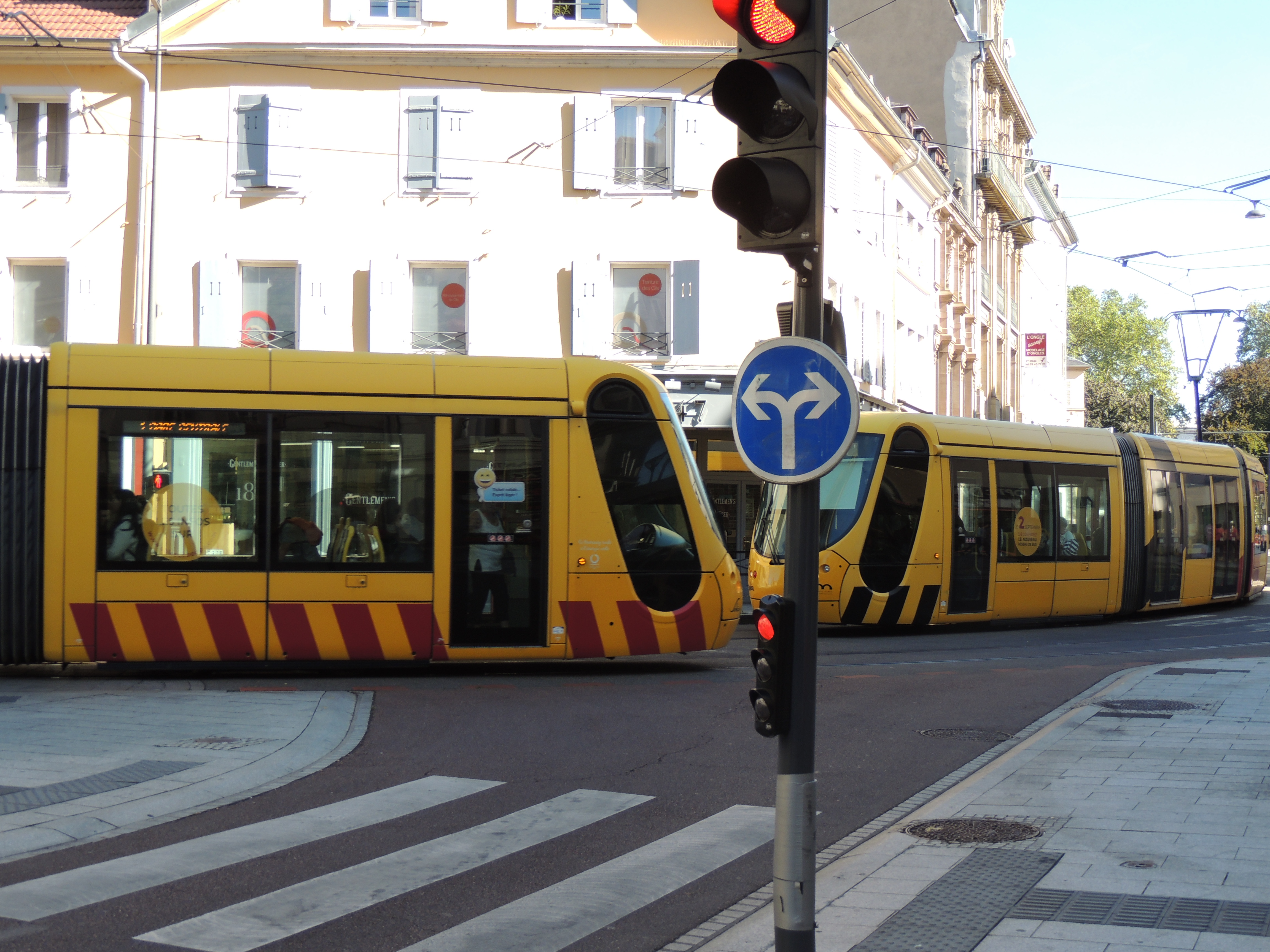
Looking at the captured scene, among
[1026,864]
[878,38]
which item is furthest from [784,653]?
[878,38]

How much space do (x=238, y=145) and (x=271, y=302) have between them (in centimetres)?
302

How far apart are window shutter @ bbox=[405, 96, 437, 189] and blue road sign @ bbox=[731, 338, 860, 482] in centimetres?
2341

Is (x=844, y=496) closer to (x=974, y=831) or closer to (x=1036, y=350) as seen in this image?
(x=974, y=831)

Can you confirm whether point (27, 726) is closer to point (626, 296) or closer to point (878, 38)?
point (626, 296)

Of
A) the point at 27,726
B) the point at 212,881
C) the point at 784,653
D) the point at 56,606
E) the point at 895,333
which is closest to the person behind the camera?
the point at 784,653

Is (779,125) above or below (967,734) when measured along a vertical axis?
above

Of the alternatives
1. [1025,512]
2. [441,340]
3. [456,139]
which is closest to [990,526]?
[1025,512]

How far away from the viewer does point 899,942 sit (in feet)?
16.0

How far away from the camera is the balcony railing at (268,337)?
26.8m

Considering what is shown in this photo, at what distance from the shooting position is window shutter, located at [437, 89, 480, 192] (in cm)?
2702

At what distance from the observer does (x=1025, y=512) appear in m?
19.3

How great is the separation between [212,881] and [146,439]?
23.8 ft

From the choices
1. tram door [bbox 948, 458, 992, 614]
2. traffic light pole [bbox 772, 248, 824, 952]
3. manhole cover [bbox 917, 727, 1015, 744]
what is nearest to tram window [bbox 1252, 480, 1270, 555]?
tram door [bbox 948, 458, 992, 614]

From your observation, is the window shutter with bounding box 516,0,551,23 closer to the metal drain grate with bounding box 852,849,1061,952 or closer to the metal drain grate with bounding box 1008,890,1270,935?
the metal drain grate with bounding box 852,849,1061,952
